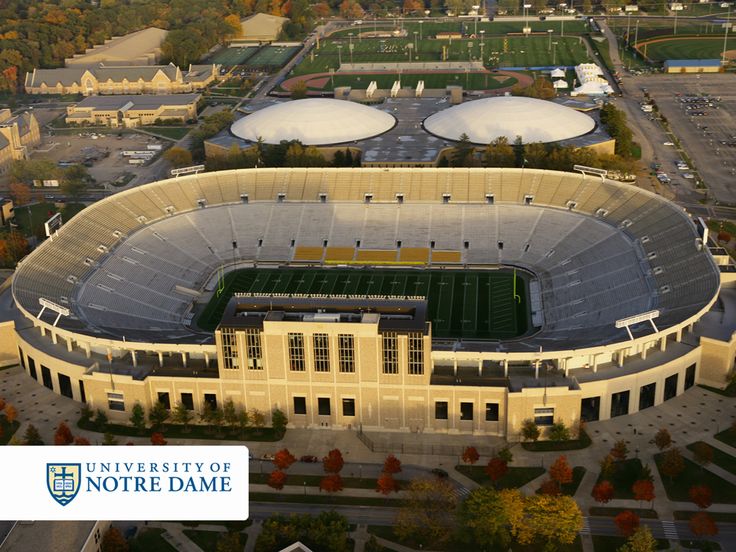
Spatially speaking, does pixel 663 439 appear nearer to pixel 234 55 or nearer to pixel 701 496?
pixel 701 496

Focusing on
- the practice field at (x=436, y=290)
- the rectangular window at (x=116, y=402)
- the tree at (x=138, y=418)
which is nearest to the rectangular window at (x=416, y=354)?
the practice field at (x=436, y=290)

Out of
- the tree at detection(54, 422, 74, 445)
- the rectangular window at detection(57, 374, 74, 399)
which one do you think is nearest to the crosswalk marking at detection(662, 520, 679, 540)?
the tree at detection(54, 422, 74, 445)

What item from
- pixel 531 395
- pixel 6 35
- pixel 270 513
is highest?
pixel 6 35

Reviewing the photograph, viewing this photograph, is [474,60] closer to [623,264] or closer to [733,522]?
[623,264]

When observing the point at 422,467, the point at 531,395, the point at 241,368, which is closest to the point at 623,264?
the point at 531,395

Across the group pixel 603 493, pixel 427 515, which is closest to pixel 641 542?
pixel 603 493

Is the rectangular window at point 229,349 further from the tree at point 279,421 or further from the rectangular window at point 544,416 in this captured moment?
the rectangular window at point 544,416
